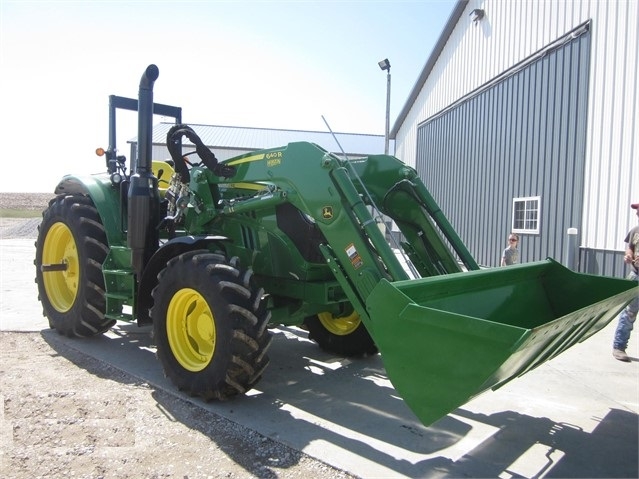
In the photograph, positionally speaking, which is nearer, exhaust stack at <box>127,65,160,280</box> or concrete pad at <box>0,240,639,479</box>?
concrete pad at <box>0,240,639,479</box>

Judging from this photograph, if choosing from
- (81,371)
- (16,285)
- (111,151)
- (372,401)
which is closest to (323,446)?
(372,401)

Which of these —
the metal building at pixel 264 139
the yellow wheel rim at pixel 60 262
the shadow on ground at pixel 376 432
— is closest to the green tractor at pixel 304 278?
the yellow wheel rim at pixel 60 262

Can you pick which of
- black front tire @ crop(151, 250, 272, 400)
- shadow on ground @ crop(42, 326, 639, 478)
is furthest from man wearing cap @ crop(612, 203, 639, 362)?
black front tire @ crop(151, 250, 272, 400)

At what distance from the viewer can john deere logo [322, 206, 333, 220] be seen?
3792mm

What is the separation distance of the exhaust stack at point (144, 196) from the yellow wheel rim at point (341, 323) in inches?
74.3

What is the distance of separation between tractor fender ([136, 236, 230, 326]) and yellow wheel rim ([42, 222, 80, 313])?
1.70 metres

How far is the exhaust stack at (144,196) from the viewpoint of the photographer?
4910 millimetres

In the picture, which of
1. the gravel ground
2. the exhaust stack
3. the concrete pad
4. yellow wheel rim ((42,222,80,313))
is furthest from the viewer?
yellow wheel rim ((42,222,80,313))

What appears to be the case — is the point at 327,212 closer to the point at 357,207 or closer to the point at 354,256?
the point at 357,207

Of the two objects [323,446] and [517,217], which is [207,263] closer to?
[323,446]

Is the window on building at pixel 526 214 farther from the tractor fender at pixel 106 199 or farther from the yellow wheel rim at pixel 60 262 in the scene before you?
the yellow wheel rim at pixel 60 262

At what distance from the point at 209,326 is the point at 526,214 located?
8.55m

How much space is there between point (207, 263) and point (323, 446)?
62.1 inches

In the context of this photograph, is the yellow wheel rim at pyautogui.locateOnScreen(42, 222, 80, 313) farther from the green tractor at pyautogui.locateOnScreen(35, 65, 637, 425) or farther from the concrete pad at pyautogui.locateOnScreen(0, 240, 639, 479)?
the concrete pad at pyautogui.locateOnScreen(0, 240, 639, 479)
